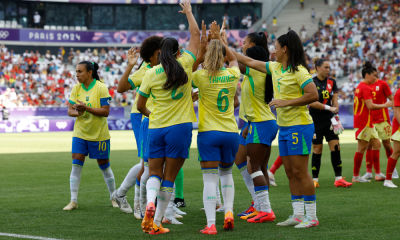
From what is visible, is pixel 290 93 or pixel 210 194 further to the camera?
pixel 290 93

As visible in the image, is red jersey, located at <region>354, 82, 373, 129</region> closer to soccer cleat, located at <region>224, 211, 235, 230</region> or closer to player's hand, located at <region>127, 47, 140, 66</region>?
player's hand, located at <region>127, 47, 140, 66</region>

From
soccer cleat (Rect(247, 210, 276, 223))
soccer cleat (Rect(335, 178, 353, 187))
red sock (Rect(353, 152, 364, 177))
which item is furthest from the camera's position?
red sock (Rect(353, 152, 364, 177))

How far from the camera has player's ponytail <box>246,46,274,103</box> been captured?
6.06 m

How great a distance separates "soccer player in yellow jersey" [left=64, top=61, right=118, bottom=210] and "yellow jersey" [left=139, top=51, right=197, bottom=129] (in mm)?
1836

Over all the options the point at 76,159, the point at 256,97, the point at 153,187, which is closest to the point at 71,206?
the point at 76,159

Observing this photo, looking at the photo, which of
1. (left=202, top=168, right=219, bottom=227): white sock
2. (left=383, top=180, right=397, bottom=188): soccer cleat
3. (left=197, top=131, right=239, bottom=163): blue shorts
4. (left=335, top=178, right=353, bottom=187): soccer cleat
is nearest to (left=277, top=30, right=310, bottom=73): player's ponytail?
(left=197, top=131, right=239, bottom=163): blue shorts

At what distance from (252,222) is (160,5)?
40.2 m

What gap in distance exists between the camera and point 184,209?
6.82 meters

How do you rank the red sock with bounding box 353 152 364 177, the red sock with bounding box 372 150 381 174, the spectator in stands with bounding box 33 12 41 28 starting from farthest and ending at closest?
the spectator in stands with bounding box 33 12 41 28 < the red sock with bounding box 372 150 381 174 < the red sock with bounding box 353 152 364 177

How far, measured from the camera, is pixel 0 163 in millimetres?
12758

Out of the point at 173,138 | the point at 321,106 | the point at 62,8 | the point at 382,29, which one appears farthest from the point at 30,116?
the point at 382,29

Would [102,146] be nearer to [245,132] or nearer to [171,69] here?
[245,132]

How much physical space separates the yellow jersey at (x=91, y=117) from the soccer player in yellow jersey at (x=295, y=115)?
275 cm

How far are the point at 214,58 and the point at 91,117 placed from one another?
2.51 meters
